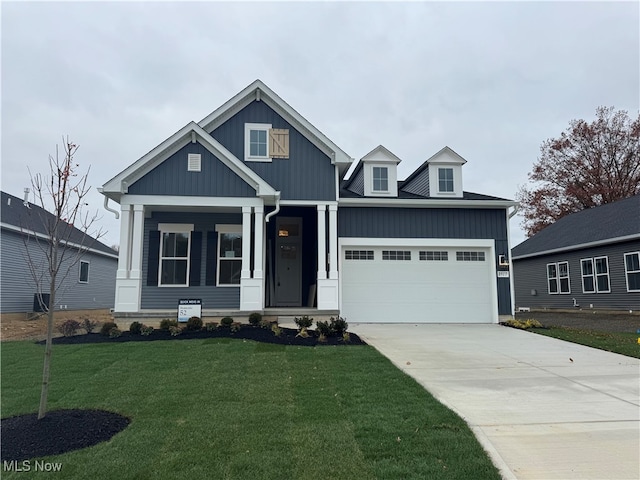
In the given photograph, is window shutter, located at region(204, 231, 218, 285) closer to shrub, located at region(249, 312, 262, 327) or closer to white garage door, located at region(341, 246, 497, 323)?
shrub, located at region(249, 312, 262, 327)

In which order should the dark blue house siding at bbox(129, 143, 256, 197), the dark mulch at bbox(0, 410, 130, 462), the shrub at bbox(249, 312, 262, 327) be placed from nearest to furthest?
the dark mulch at bbox(0, 410, 130, 462)
the shrub at bbox(249, 312, 262, 327)
the dark blue house siding at bbox(129, 143, 256, 197)

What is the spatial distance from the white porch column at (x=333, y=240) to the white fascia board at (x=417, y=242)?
67cm

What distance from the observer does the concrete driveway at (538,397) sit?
3639 millimetres

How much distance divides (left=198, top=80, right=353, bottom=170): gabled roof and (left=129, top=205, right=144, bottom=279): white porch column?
3.27m

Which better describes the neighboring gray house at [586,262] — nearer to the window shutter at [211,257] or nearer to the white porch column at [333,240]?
the white porch column at [333,240]

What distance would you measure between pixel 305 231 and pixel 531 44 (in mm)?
9366

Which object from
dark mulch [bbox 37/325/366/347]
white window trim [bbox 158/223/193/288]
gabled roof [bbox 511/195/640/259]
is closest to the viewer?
dark mulch [bbox 37/325/366/347]

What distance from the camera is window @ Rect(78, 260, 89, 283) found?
20453 mm

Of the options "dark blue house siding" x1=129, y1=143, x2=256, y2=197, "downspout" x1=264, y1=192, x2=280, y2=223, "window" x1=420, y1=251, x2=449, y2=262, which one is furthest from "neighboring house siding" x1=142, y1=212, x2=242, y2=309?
"window" x1=420, y1=251, x2=449, y2=262

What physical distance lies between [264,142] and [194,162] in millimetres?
2373

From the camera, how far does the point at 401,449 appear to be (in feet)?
12.1

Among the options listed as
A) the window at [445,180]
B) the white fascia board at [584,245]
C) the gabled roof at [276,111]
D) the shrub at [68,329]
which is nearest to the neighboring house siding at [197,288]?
the shrub at [68,329]

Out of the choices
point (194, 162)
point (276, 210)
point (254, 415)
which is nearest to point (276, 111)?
point (194, 162)

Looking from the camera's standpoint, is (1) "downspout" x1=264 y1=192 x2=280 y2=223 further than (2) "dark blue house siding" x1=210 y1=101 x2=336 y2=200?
No
